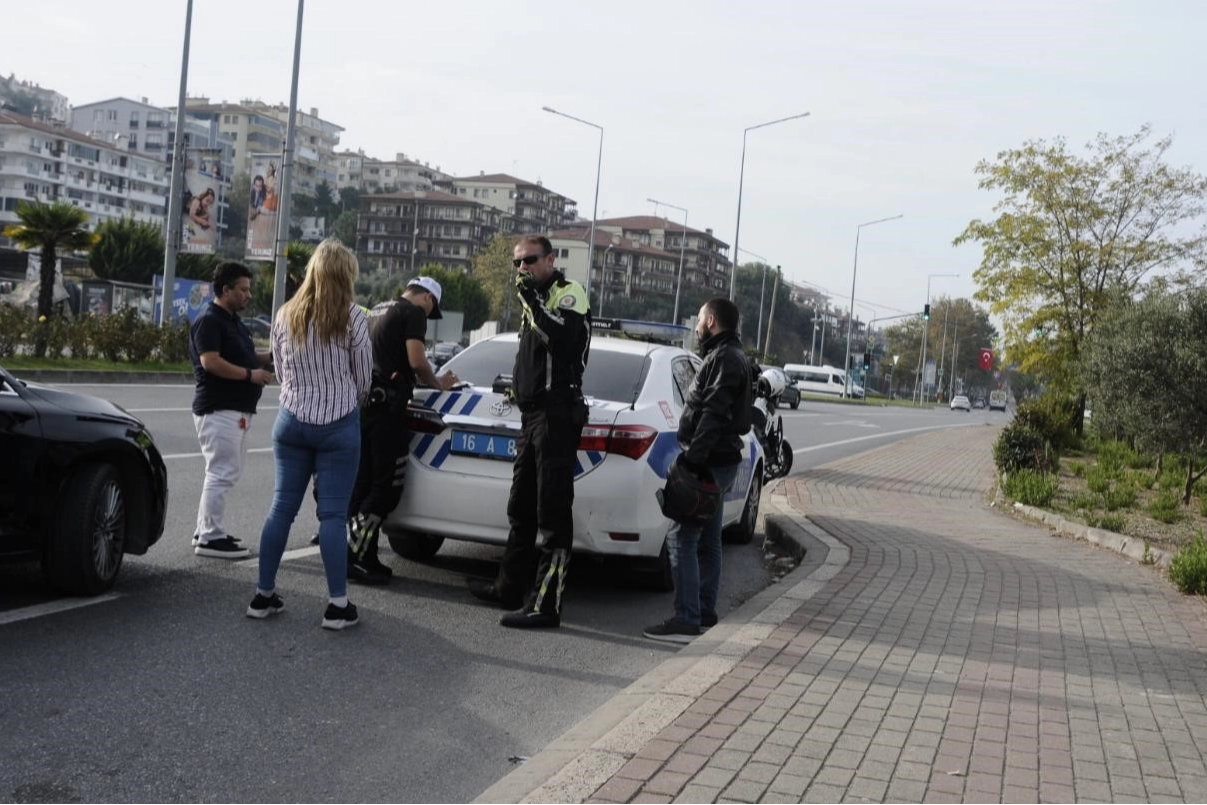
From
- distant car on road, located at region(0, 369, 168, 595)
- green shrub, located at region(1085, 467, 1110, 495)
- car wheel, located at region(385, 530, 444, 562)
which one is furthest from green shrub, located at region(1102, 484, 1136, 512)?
distant car on road, located at region(0, 369, 168, 595)

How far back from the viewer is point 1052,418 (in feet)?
86.4

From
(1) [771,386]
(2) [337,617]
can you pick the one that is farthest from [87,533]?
(1) [771,386]

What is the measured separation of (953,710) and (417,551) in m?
4.23

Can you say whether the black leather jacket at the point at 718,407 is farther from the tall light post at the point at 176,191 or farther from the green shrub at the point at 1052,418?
the tall light post at the point at 176,191

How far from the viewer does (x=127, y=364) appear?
2825 centimetres

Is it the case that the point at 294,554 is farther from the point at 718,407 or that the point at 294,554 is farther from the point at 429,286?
the point at 718,407

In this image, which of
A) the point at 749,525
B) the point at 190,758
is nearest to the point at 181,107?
the point at 749,525

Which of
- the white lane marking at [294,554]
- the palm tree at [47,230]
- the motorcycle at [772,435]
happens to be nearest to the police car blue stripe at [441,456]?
the white lane marking at [294,554]

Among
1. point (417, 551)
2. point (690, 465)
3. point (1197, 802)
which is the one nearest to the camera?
point (1197, 802)

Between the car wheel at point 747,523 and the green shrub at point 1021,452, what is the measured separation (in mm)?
9096

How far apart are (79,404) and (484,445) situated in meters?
2.15

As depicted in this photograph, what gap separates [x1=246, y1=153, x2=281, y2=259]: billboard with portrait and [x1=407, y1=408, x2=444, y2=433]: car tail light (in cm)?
2623

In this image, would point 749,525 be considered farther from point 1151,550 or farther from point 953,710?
point 953,710

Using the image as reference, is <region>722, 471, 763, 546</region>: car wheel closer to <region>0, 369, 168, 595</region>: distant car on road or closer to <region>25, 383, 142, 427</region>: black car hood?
<region>0, 369, 168, 595</region>: distant car on road
